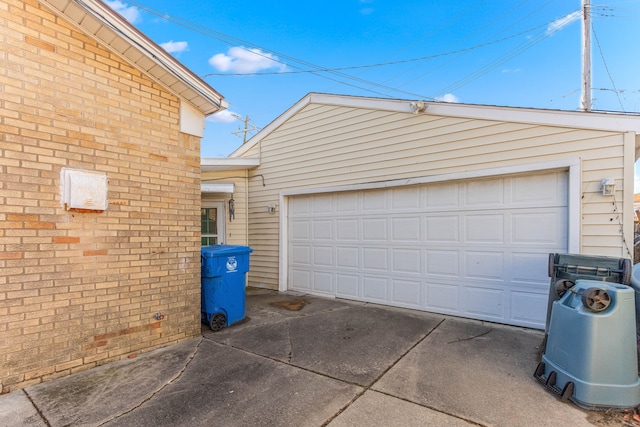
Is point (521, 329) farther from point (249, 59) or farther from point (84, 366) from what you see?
point (249, 59)

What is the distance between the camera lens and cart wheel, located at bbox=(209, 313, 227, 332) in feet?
14.8

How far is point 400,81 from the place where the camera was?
13.1 m

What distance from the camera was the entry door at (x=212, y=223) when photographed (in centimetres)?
789

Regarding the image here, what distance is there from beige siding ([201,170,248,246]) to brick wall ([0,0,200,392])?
3703mm

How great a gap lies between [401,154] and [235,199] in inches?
170

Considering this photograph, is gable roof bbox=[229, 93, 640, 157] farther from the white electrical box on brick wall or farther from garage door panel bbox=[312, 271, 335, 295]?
the white electrical box on brick wall

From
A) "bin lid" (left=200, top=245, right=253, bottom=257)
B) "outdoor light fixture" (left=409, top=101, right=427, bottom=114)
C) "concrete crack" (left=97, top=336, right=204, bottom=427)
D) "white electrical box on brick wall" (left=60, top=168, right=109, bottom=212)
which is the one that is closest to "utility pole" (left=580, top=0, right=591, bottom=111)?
"outdoor light fixture" (left=409, top=101, right=427, bottom=114)

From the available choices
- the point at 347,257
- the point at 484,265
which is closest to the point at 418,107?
the point at 484,265

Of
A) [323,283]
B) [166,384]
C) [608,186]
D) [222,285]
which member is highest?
[608,186]

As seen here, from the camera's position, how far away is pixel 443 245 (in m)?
5.31

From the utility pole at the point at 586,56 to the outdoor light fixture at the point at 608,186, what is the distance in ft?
19.5

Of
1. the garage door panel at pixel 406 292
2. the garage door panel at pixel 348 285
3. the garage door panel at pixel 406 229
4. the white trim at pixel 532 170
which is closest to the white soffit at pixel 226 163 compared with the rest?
the white trim at pixel 532 170

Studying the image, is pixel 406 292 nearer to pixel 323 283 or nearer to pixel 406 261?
pixel 406 261

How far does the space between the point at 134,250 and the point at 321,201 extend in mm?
3998
